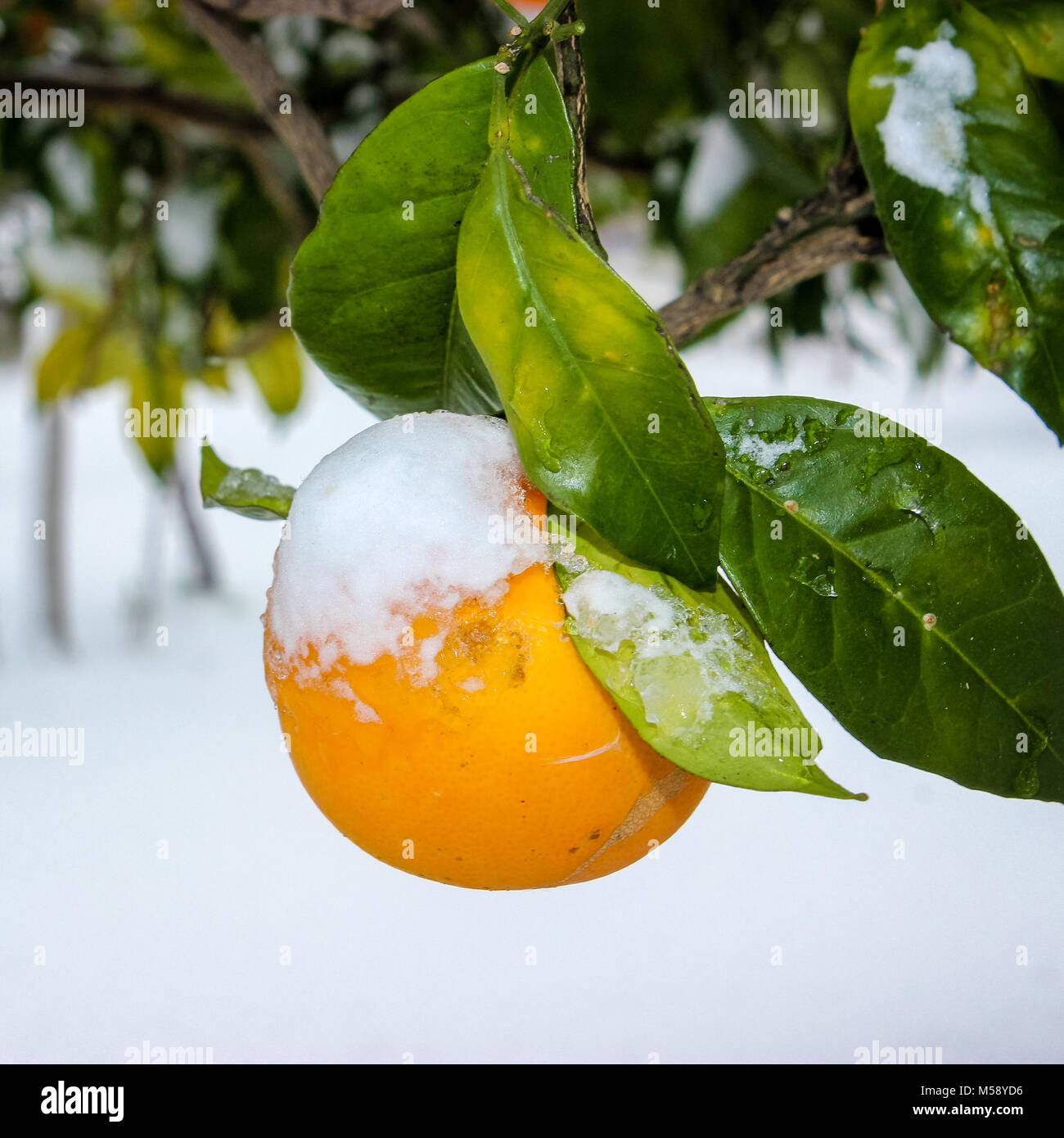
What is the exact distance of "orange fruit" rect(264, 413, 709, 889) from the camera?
0.76ft

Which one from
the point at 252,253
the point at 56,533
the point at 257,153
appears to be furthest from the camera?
the point at 56,533

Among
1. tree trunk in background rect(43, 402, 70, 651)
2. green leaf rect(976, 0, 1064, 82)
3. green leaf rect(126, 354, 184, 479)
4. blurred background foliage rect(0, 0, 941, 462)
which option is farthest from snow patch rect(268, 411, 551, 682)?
tree trunk in background rect(43, 402, 70, 651)

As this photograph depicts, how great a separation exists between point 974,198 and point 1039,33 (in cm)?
9

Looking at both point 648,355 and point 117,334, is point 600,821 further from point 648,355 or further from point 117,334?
point 117,334

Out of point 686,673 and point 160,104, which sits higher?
point 160,104

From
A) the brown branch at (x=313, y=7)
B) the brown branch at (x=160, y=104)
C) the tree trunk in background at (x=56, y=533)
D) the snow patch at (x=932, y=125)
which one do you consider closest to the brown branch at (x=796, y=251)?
the snow patch at (x=932, y=125)

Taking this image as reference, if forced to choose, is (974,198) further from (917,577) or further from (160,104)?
(160,104)

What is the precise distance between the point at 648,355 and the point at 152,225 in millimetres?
718

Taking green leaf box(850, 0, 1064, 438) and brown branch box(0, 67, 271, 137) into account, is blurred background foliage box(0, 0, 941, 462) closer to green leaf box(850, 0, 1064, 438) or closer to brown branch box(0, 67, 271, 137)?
brown branch box(0, 67, 271, 137)

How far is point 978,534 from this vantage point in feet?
0.81

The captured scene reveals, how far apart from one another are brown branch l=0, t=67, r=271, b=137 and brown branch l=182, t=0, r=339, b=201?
10.3 inches

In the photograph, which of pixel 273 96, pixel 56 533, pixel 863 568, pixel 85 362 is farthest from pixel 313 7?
pixel 56 533

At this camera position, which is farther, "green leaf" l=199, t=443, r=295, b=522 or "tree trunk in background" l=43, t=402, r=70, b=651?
"tree trunk in background" l=43, t=402, r=70, b=651

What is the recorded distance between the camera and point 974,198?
289 mm
